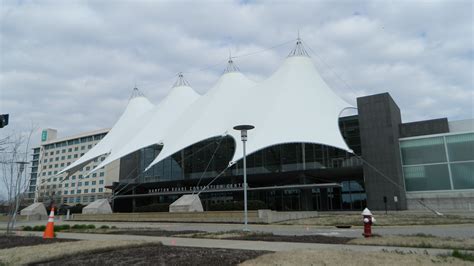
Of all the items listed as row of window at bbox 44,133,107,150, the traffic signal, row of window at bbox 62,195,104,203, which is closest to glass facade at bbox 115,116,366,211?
the traffic signal

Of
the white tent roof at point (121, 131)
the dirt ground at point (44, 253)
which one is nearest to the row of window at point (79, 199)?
the white tent roof at point (121, 131)

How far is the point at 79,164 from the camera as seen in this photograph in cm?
4894

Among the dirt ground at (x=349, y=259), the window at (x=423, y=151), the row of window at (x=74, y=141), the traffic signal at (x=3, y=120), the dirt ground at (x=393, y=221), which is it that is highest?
the row of window at (x=74, y=141)

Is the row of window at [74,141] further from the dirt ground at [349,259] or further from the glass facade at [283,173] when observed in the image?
the dirt ground at [349,259]

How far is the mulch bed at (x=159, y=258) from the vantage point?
7.21 metres

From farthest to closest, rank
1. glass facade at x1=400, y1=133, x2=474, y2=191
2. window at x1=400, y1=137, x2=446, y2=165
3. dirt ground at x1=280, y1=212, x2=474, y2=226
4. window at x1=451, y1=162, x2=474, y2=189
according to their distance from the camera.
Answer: window at x1=400, y1=137, x2=446, y2=165, glass facade at x1=400, y1=133, x2=474, y2=191, window at x1=451, y1=162, x2=474, y2=189, dirt ground at x1=280, y1=212, x2=474, y2=226

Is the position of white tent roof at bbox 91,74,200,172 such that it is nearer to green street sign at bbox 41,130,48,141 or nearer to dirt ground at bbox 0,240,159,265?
dirt ground at bbox 0,240,159,265

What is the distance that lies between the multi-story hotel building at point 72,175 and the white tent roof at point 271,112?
62.8 meters

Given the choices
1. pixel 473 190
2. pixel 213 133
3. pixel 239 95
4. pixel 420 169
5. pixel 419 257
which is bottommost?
pixel 419 257

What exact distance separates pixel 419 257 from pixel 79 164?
4859cm

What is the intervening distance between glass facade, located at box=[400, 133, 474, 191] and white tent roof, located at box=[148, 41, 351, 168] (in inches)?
356

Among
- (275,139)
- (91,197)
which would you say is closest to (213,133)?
(275,139)

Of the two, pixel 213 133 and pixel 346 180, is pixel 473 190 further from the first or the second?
pixel 213 133

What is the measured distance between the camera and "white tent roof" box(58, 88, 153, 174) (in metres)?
49.6
